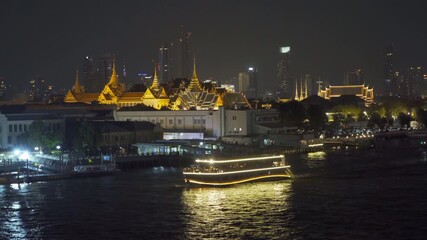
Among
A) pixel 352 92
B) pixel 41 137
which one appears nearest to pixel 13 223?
pixel 41 137

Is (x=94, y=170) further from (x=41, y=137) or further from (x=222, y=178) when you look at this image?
(x=222, y=178)

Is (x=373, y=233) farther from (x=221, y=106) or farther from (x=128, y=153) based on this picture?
(x=221, y=106)

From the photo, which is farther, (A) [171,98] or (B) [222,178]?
(A) [171,98]

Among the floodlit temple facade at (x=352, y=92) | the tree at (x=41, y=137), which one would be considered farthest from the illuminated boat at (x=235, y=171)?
the floodlit temple facade at (x=352, y=92)

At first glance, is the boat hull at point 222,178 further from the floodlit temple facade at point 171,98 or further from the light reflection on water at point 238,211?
the floodlit temple facade at point 171,98

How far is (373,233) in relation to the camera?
1306cm

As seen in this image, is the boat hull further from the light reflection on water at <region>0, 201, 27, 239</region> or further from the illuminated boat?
the light reflection on water at <region>0, 201, 27, 239</region>

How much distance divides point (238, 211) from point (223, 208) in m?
0.52

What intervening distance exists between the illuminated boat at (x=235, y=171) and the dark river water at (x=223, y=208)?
1.22ft

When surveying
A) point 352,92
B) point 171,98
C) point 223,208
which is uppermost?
point 352,92

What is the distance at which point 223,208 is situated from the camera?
15.5m

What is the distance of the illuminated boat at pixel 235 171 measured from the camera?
747 inches

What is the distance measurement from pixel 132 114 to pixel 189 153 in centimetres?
782

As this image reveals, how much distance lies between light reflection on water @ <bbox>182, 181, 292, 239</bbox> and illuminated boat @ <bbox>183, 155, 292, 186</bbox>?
1.24ft
